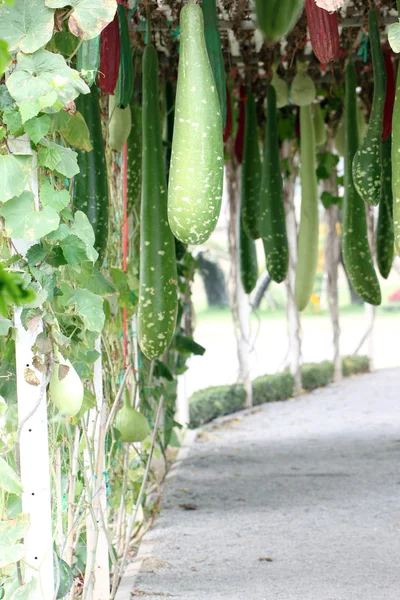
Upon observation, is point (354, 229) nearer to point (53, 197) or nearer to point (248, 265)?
point (248, 265)

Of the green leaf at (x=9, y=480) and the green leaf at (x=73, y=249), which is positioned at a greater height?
the green leaf at (x=73, y=249)

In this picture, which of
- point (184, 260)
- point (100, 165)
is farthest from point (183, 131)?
point (184, 260)

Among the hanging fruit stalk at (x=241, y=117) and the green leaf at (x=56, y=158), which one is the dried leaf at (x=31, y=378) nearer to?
the green leaf at (x=56, y=158)

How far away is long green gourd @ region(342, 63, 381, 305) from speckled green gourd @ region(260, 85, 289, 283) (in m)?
0.33

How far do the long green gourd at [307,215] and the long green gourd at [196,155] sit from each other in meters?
1.35

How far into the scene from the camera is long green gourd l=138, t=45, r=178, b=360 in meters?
2.13

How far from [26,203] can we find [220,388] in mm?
5949

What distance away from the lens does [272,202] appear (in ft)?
9.80

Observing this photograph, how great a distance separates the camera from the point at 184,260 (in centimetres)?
420

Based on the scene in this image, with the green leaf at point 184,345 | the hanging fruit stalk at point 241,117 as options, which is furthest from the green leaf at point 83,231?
the green leaf at point 184,345

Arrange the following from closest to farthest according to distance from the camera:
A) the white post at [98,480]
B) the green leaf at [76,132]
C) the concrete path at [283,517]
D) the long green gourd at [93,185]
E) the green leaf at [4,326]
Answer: the green leaf at [4,326] → the green leaf at [76,132] → the long green gourd at [93,185] → the white post at [98,480] → the concrete path at [283,517]

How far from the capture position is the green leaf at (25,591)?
1.50 m

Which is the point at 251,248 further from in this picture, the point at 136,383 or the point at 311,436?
the point at 311,436

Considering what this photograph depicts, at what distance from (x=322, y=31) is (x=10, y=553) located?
1211 millimetres
